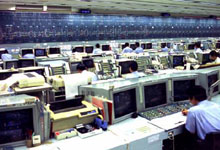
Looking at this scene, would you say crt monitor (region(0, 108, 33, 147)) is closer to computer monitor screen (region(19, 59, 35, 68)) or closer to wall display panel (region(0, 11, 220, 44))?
computer monitor screen (region(19, 59, 35, 68))

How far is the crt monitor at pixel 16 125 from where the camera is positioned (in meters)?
2.05

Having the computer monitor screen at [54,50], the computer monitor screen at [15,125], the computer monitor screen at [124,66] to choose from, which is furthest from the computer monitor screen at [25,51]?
the computer monitor screen at [15,125]

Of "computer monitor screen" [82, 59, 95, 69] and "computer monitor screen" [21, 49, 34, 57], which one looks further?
"computer monitor screen" [21, 49, 34, 57]

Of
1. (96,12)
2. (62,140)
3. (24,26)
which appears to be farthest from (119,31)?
(62,140)

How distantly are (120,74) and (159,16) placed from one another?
10132mm

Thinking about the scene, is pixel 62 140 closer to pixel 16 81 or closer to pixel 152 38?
pixel 16 81

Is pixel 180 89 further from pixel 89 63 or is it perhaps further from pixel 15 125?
pixel 89 63

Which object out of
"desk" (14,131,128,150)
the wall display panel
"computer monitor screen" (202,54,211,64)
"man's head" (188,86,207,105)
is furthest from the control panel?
the wall display panel

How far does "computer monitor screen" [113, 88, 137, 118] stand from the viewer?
2609 mm

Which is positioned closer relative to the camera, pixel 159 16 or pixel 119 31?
pixel 119 31

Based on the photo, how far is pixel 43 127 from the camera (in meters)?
2.17

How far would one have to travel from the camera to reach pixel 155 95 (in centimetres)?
305

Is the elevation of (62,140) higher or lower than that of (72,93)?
lower

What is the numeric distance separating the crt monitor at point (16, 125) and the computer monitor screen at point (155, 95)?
4.68 feet
